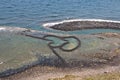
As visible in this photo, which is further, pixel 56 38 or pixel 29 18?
pixel 29 18

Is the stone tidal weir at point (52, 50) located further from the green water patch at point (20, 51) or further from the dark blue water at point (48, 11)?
the dark blue water at point (48, 11)

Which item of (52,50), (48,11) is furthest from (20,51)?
(48,11)

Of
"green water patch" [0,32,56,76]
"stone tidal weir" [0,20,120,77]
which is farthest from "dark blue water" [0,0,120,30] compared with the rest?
"green water patch" [0,32,56,76]

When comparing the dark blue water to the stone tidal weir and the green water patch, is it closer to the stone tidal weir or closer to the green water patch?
the stone tidal weir

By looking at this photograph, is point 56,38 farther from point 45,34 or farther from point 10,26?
point 10,26

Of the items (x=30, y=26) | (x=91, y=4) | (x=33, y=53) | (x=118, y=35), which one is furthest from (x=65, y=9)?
(x=33, y=53)

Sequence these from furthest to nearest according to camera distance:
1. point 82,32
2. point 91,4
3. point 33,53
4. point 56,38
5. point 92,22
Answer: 1. point 91,4
2. point 92,22
3. point 82,32
4. point 56,38
5. point 33,53
